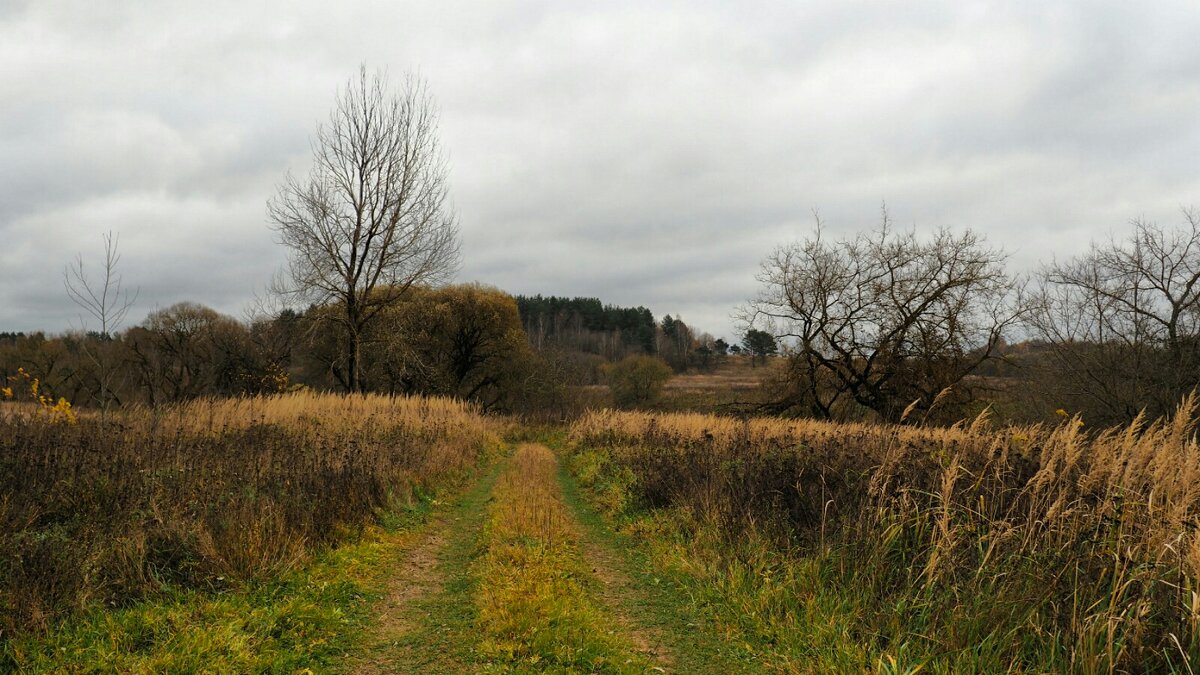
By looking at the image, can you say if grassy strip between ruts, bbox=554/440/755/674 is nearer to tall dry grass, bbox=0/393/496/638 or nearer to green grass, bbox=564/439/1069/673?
green grass, bbox=564/439/1069/673

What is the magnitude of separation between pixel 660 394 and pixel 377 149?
37407 millimetres

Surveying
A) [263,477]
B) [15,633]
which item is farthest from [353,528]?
[15,633]

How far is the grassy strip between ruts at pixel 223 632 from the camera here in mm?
3814

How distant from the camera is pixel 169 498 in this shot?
254 inches

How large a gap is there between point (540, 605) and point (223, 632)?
233 cm

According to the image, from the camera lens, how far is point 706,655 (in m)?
4.58

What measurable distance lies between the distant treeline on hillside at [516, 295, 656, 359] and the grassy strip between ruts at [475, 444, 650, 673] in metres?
79.3

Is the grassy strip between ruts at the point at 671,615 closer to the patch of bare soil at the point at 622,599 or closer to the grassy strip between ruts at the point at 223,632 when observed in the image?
the patch of bare soil at the point at 622,599

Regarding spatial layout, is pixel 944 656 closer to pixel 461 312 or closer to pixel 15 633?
pixel 15 633

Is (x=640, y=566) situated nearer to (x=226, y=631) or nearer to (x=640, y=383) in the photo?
(x=226, y=631)

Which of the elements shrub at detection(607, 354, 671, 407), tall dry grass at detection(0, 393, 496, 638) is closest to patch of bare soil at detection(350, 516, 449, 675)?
tall dry grass at detection(0, 393, 496, 638)

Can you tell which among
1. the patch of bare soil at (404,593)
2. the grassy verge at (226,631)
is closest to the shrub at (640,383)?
the patch of bare soil at (404,593)

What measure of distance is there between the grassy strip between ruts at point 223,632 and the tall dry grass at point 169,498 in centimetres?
23

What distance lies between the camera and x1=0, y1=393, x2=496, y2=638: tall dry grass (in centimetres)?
467
